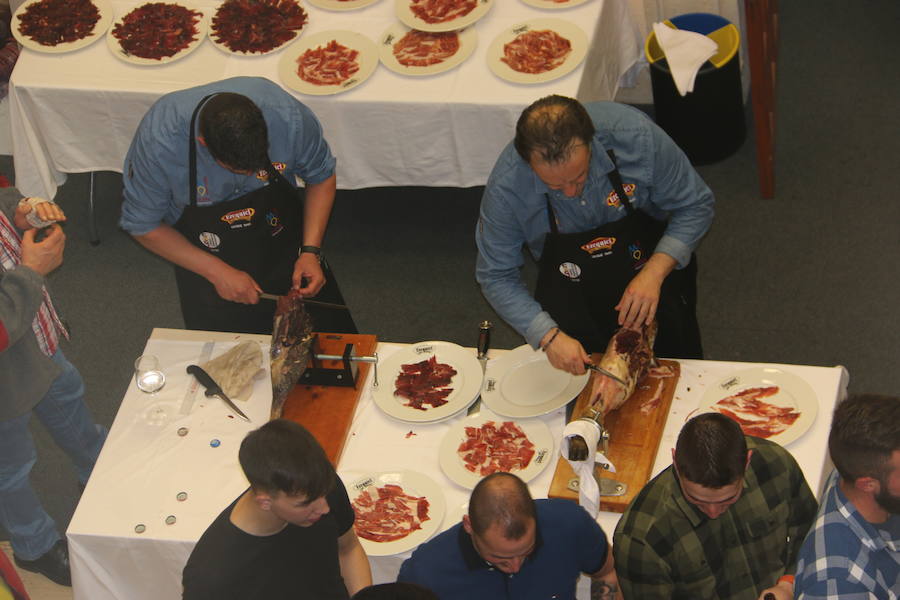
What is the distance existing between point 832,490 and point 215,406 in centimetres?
219

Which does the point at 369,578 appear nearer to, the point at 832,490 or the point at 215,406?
the point at 215,406

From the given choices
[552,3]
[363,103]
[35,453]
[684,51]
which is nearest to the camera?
[35,453]

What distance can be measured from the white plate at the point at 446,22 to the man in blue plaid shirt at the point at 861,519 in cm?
315

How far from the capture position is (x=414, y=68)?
17.3 ft

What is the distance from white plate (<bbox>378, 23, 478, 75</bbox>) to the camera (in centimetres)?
524

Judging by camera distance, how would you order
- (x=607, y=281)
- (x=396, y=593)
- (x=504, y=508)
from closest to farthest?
(x=396, y=593) → (x=504, y=508) → (x=607, y=281)

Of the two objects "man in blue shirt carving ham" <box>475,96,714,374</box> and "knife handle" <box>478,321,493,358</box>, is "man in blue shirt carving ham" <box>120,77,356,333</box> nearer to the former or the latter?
"knife handle" <box>478,321,493,358</box>

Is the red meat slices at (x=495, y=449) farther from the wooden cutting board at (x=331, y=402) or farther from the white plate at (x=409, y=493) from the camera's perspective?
the wooden cutting board at (x=331, y=402)

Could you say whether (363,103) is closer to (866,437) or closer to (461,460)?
(461,460)

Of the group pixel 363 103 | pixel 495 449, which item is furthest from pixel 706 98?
pixel 495 449

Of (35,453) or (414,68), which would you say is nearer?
A: (35,453)

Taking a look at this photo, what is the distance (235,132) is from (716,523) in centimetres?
188

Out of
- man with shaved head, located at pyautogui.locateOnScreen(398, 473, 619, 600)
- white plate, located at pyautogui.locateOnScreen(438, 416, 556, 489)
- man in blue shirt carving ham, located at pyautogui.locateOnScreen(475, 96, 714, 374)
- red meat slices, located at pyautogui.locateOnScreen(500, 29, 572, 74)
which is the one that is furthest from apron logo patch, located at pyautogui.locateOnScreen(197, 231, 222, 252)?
red meat slices, located at pyautogui.locateOnScreen(500, 29, 572, 74)

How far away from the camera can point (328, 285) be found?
442 cm
